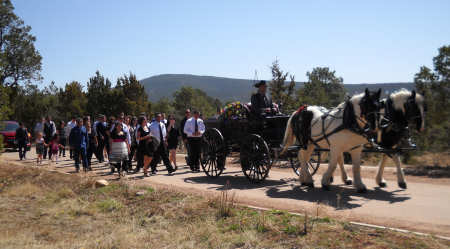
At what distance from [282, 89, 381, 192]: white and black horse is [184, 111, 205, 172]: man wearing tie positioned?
3872mm

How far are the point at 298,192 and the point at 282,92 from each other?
12055 mm

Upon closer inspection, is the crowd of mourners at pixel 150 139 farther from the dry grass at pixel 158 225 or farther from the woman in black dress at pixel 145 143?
the dry grass at pixel 158 225

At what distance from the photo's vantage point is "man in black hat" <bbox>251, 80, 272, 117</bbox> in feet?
33.5

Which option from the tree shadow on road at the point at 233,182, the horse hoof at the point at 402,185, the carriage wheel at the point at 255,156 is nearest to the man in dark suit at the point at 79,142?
the tree shadow on road at the point at 233,182

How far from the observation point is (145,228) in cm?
662

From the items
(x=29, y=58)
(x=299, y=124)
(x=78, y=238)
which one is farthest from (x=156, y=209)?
(x=29, y=58)

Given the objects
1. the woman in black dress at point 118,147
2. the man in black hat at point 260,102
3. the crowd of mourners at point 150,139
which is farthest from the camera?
the woman in black dress at point 118,147

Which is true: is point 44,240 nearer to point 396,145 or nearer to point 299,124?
point 299,124

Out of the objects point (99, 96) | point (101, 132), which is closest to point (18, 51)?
point (99, 96)

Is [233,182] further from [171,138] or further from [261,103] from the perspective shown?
[171,138]

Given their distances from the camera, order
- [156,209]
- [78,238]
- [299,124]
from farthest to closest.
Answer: [299,124], [156,209], [78,238]

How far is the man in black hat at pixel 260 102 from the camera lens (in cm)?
1022

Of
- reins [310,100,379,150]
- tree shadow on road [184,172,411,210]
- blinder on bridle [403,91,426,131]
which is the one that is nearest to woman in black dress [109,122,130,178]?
tree shadow on road [184,172,411,210]

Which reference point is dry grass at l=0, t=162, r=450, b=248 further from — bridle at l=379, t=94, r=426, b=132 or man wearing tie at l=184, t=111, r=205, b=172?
man wearing tie at l=184, t=111, r=205, b=172
